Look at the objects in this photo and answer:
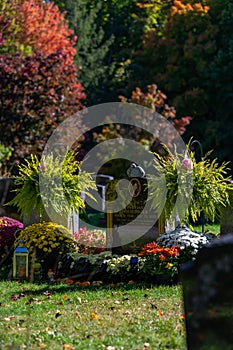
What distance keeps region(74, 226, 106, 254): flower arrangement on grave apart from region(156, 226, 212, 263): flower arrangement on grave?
4.01 feet

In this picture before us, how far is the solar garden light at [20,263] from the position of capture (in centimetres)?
1011

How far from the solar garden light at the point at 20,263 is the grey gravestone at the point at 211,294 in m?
6.17

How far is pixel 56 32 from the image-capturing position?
23594 millimetres

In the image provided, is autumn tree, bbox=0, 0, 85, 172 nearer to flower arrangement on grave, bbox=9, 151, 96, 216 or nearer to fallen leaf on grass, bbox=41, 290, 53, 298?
flower arrangement on grave, bbox=9, 151, 96, 216

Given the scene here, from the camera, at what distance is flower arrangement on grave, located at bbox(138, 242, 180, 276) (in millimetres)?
9023

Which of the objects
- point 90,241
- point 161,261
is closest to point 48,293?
point 161,261

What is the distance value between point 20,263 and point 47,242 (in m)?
0.52

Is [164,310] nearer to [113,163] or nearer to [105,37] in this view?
[113,163]

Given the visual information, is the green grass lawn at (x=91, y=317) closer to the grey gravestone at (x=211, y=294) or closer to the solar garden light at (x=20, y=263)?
the solar garden light at (x=20, y=263)

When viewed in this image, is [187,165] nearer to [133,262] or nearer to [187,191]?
[187,191]

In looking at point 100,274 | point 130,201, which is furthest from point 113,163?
point 100,274

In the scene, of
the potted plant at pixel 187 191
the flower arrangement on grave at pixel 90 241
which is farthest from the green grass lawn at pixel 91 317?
the potted plant at pixel 187 191

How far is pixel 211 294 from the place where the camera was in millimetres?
4152

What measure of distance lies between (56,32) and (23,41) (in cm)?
152
